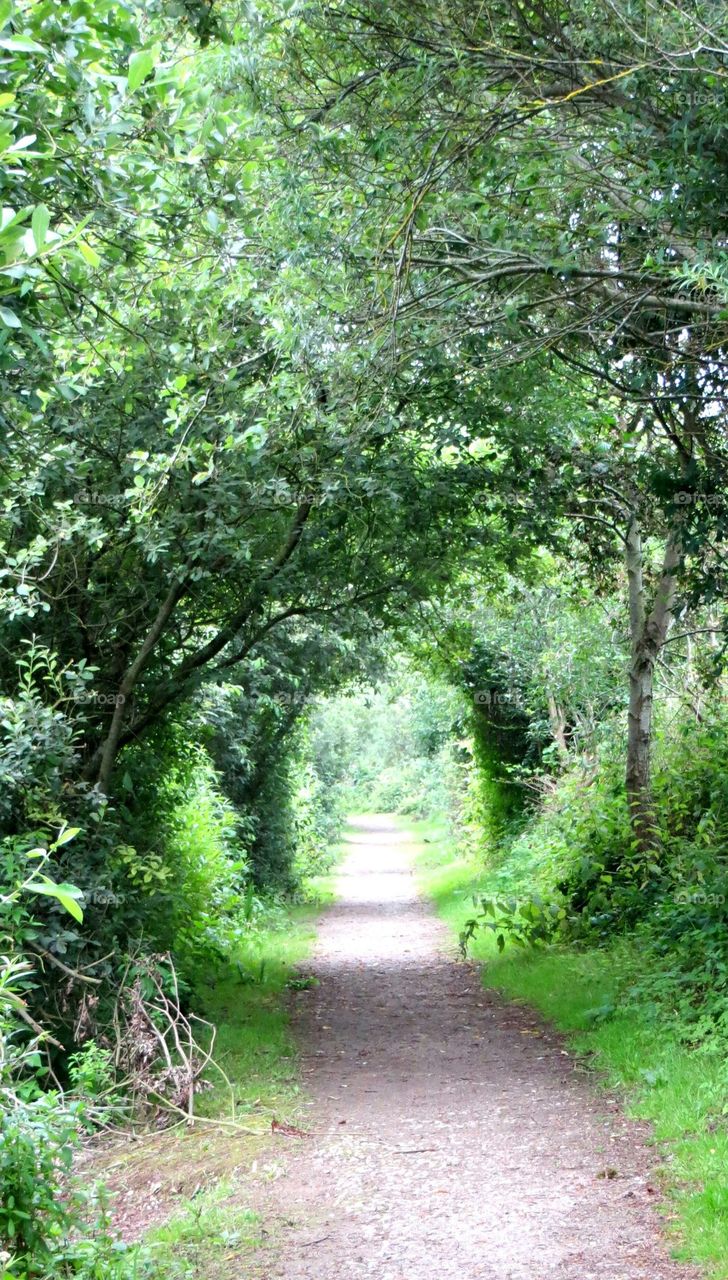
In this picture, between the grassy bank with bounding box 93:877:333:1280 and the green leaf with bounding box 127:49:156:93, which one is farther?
the grassy bank with bounding box 93:877:333:1280

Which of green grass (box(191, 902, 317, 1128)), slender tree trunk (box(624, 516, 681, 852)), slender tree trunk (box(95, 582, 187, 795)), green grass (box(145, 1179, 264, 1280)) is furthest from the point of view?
slender tree trunk (box(624, 516, 681, 852))

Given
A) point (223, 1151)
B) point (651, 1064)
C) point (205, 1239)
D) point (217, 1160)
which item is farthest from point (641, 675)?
point (205, 1239)

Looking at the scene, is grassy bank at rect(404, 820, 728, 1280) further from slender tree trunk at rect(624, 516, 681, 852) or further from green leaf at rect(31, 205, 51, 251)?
green leaf at rect(31, 205, 51, 251)

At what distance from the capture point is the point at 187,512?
29.7 ft

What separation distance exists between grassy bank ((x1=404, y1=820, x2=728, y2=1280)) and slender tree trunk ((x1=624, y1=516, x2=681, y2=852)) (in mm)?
1684

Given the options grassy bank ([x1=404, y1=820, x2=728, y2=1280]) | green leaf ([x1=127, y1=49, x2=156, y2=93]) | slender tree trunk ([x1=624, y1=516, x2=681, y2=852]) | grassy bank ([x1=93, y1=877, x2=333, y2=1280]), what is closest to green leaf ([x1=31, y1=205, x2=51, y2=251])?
green leaf ([x1=127, y1=49, x2=156, y2=93])

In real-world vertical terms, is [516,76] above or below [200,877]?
above

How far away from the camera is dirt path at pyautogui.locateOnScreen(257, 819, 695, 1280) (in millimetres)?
5352

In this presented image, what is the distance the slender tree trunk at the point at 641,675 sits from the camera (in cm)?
1227

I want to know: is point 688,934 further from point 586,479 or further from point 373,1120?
point 586,479

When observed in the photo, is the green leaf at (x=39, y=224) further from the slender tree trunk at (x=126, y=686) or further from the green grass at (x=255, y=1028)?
the slender tree trunk at (x=126, y=686)

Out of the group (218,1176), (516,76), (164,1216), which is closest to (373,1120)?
(218,1176)

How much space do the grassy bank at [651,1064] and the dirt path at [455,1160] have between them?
180mm

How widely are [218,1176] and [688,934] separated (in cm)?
481
